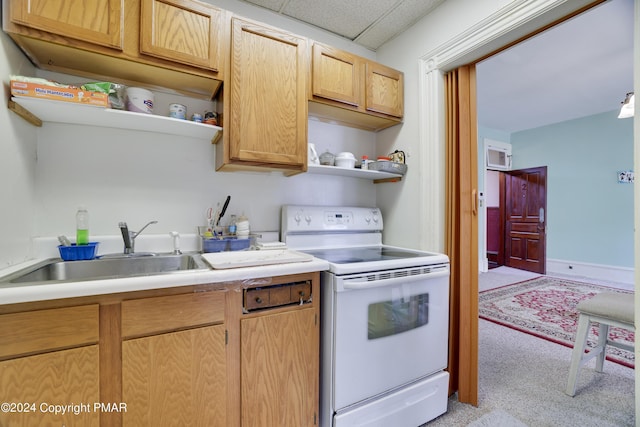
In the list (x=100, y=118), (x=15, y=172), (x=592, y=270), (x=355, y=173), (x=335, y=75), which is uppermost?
(x=335, y=75)

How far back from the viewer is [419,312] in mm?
1502

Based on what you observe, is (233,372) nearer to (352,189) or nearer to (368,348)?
(368,348)

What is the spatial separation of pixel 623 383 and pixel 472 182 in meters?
1.72

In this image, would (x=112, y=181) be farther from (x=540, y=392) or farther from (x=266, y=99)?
(x=540, y=392)

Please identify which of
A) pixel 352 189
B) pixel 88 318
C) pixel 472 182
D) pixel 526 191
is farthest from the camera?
pixel 526 191

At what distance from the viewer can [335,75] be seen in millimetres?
1747

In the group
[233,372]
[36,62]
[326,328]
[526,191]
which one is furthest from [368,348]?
[526,191]

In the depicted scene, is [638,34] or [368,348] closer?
[638,34]

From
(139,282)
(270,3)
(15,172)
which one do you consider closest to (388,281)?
(139,282)

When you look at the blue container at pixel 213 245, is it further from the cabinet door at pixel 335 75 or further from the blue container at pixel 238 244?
the cabinet door at pixel 335 75

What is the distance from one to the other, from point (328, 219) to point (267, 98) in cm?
87

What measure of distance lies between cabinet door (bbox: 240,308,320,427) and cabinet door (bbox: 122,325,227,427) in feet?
0.34

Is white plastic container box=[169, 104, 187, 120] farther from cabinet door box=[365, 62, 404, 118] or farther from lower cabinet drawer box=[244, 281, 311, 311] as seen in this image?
cabinet door box=[365, 62, 404, 118]

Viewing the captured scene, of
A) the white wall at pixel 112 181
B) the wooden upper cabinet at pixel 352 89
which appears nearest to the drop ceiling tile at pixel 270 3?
the white wall at pixel 112 181
